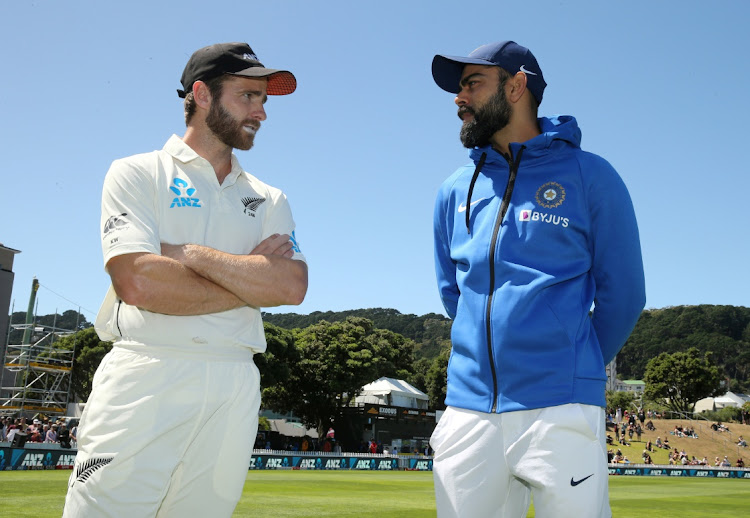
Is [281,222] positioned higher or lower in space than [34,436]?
higher

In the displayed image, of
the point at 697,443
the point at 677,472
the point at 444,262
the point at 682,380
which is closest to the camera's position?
the point at 444,262

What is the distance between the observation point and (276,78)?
359 centimetres

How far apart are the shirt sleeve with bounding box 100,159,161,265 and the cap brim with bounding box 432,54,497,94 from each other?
1.76m

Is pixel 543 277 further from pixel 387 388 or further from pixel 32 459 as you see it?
pixel 387 388

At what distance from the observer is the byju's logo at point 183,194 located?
300 centimetres

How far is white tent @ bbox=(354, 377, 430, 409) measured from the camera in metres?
62.4

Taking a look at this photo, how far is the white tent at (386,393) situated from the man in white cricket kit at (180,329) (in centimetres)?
5839

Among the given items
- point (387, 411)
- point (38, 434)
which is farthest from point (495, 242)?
point (387, 411)

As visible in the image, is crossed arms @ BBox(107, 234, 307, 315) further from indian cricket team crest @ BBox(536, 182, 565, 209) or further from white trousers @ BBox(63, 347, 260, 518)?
indian cricket team crest @ BBox(536, 182, 565, 209)

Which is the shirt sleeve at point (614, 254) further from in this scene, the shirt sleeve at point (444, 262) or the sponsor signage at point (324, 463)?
the sponsor signage at point (324, 463)

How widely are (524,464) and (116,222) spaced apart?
6.57 ft

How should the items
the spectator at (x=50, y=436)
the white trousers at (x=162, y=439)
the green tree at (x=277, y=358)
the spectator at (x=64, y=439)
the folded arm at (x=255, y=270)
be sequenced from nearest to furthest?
the white trousers at (x=162, y=439) → the folded arm at (x=255, y=270) → the spectator at (x=64, y=439) → the spectator at (x=50, y=436) → the green tree at (x=277, y=358)

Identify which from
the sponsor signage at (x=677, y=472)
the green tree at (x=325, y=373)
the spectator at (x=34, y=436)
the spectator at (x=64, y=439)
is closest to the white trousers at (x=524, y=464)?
the spectator at (x=64, y=439)

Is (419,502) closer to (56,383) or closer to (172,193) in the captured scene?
(172,193)
